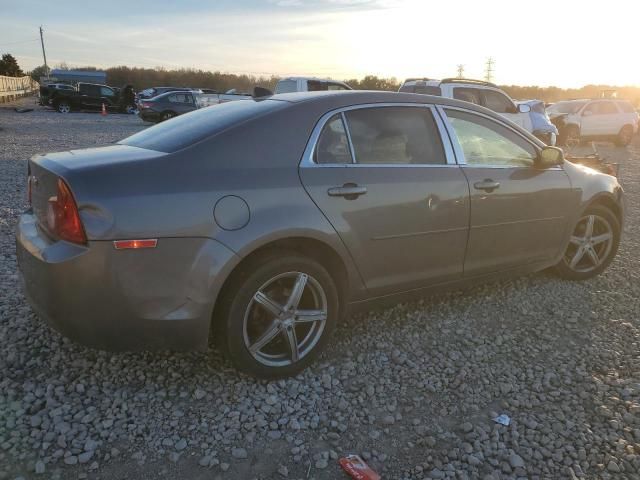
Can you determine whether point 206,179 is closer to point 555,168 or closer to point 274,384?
point 274,384

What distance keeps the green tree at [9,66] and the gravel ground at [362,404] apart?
65814mm

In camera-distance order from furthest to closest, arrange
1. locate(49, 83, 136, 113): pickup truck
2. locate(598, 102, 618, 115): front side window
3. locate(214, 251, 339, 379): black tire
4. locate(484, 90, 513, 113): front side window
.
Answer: locate(49, 83, 136, 113): pickup truck → locate(598, 102, 618, 115): front side window → locate(484, 90, 513, 113): front side window → locate(214, 251, 339, 379): black tire

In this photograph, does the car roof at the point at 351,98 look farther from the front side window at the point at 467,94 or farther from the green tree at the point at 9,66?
the green tree at the point at 9,66

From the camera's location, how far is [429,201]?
349 centimetres

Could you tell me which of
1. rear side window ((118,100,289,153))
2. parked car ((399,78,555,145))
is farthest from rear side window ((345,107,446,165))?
parked car ((399,78,555,145))

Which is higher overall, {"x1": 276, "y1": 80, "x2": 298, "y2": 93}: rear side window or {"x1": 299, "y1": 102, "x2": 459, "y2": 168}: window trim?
{"x1": 276, "y1": 80, "x2": 298, "y2": 93}: rear side window

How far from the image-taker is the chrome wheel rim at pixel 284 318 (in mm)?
3016

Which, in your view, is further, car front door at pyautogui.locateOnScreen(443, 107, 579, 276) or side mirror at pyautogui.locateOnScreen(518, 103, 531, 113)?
side mirror at pyautogui.locateOnScreen(518, 103, 531, 113)

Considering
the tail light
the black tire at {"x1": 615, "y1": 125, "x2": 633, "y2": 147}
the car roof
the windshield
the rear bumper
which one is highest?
the car roof

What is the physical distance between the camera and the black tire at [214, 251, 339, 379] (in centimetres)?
286

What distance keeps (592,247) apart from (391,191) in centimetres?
261

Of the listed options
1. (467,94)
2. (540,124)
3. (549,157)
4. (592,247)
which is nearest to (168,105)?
(467,94)

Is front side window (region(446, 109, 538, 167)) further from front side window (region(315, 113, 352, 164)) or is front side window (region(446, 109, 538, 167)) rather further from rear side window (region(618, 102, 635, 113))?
rear side window (region(618, 102, 635, 113))

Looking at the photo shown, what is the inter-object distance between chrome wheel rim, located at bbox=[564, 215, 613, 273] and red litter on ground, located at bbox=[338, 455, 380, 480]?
3.16 meters
